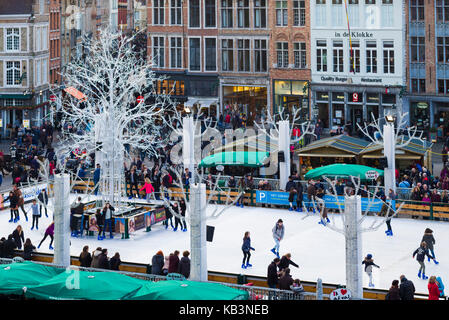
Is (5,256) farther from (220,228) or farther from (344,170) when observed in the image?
(344,170)

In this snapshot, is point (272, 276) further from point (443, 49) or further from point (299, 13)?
point (299, 13)

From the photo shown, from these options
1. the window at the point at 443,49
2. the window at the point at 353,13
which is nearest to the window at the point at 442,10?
the window at the point at 443,49

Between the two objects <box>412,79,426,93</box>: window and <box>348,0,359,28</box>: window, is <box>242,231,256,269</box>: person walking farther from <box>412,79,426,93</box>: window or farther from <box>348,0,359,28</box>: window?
<box>348,0,359,28</box>: window

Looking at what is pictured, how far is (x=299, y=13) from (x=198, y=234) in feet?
122

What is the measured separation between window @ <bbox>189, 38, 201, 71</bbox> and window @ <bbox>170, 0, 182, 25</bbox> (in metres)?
1.71

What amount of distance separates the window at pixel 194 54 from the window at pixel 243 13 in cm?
334

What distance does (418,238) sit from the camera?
119 feet

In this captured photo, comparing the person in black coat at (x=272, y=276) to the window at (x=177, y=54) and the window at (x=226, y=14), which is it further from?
the window at (x=177, y=54)

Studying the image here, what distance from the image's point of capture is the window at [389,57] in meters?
61.0

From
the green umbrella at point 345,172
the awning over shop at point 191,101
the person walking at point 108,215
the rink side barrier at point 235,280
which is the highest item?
the awning over shop at point 191,101

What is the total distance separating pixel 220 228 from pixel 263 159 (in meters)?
7.74
